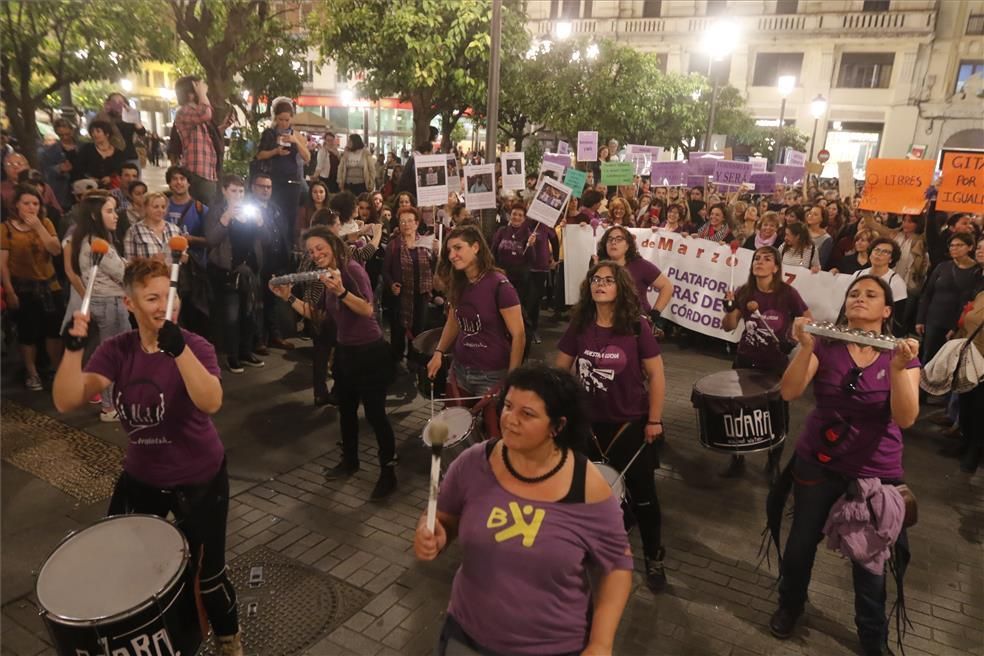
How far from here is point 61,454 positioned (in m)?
5.94

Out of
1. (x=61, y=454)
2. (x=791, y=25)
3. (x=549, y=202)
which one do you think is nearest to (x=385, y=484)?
(x=61, y=454)

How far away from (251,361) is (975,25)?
38.7 metres

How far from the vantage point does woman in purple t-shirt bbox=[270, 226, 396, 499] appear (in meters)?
5.11

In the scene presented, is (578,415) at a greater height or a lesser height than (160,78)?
lesser

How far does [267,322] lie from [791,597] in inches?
288

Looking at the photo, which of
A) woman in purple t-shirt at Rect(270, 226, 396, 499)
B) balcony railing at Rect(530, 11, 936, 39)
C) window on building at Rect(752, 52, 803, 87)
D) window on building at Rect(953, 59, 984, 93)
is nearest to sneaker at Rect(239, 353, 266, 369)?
woman in purple t-shirt at Rect(270, 226, 396, 499)

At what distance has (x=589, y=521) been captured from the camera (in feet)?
7.90

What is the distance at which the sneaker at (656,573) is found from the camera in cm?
442

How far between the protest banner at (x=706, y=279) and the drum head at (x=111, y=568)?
705 cm

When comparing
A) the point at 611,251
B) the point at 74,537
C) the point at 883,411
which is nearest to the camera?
the point at 74,537

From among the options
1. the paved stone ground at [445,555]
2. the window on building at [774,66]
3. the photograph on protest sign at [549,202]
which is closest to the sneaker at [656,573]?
the paved stone ground at [445,555]

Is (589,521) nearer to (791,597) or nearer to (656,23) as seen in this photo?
(791,597)

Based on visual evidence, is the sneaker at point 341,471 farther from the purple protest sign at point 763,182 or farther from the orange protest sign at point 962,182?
the purple protest sign at point 763,182

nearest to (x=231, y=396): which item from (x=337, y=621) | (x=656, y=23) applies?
(x=337, y=621)
